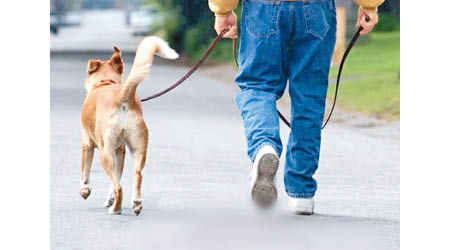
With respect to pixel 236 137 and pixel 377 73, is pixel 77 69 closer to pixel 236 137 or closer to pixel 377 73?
pixel 377 73

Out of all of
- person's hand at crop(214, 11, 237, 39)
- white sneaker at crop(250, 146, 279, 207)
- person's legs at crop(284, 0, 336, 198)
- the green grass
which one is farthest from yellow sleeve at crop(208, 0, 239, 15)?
the green grass

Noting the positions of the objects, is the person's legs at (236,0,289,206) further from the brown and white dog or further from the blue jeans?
the brown and white dog

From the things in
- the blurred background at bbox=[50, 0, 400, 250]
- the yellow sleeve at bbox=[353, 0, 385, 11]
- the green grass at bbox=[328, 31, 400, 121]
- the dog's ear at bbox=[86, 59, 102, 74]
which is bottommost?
the green grass at bbox=[328, 31, 400, 121]

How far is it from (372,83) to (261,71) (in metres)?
12.5

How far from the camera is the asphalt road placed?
595cm

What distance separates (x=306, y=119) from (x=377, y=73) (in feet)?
49.1

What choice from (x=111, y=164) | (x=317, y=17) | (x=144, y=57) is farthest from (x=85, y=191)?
(x=317, y=17)

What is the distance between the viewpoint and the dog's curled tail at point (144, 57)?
6133 millimetres

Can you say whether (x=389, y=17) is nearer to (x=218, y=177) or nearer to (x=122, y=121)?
(x=218, y=177)

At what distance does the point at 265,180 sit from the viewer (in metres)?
5.97

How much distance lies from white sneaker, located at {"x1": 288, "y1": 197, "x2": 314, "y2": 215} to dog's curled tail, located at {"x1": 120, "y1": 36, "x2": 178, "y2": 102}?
1157 millimetres

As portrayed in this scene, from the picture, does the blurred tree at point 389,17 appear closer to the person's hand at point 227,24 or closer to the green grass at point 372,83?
the green grass at point 372,83

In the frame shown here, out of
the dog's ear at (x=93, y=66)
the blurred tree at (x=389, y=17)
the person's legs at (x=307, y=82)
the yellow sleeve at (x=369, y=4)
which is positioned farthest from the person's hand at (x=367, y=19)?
the blurred tree at (x=389, y=17)

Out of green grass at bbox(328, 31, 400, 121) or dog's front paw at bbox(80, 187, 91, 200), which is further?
green grass at bbox(328, 31, 400, 121)
